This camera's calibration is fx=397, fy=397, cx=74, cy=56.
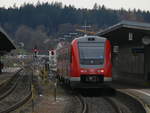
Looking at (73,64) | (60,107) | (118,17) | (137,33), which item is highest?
(118,17)

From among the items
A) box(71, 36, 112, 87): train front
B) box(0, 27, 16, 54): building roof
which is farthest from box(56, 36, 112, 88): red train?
box(0, 27, 16, 54): building roof

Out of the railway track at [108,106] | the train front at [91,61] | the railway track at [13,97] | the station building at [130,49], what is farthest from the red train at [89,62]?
the station building at [130,49]

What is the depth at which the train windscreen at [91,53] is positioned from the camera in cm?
2086

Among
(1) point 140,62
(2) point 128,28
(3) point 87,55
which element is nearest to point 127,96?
(3) point 87,55

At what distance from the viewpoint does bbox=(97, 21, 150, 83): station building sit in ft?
84.4

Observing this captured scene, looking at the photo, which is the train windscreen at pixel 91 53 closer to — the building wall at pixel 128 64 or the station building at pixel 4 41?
the building wall at pixel 128 64

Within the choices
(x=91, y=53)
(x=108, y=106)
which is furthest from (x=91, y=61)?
(x=108, y=106)

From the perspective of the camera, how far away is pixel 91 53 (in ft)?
69.2

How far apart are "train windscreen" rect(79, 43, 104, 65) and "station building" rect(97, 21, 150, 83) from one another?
4292mm

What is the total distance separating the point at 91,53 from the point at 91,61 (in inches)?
18.5

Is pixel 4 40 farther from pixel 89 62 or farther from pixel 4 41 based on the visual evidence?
pixel 89 62

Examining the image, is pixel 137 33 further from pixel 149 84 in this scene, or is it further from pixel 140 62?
pixel 140 62

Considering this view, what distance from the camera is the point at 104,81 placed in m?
20.6

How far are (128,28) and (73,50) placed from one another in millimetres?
5899
